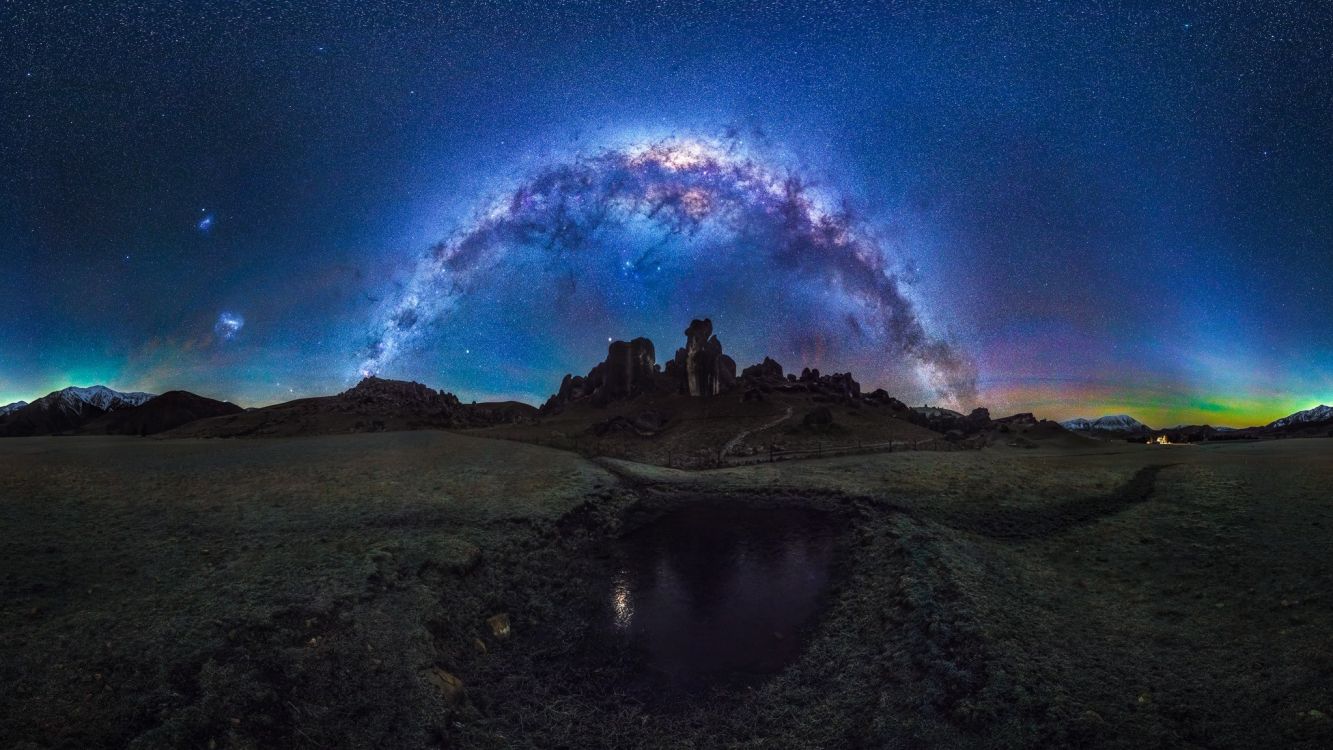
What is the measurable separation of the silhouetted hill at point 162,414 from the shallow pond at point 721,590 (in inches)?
4306

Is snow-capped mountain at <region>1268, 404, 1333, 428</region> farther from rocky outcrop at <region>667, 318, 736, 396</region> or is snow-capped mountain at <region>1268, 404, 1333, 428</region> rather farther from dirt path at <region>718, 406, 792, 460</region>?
rocky outcrop at <region>667, 318, 736, 396</region>

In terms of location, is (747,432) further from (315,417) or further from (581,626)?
(315,417)

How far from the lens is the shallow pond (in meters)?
12.3

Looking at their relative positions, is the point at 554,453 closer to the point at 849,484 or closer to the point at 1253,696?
the point at 849,484

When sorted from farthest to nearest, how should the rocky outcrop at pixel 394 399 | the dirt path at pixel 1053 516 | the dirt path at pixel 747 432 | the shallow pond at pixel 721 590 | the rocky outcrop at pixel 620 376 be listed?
the rocky outcrop at pixel 620 376, the rocky outcrop at pixel 394 399, the dirt path at pixel 747 432, the dirt path at pixel 1053 516, the shallow pond at pixel 721 590

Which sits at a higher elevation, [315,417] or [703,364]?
[703,364]

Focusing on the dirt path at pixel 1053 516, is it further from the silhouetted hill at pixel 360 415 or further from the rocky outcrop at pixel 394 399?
the rocky outcrop at pixel 394 399

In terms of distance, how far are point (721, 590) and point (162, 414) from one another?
119922 millimetres

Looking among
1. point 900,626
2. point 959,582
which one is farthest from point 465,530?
point 959,582

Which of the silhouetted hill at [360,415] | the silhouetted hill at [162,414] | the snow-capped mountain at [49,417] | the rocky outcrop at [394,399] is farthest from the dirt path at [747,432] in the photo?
the snow-capped mountain at [49,417]

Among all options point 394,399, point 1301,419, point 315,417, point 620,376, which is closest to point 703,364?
point 620,376

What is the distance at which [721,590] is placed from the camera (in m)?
16.5

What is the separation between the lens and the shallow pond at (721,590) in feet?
40.5

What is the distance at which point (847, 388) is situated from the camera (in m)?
113
